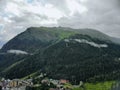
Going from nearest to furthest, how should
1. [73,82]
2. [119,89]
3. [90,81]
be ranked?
[119,89], [90,81], [73,82]

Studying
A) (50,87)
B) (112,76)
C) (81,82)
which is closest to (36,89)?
(50,87)

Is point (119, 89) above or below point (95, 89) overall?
above

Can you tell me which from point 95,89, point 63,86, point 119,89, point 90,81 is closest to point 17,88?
point 63,86

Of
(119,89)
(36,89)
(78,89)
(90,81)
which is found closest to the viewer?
(119,89)

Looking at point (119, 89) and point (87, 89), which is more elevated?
point (119, 89)

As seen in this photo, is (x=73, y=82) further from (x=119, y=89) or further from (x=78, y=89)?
(x=119, y=89)

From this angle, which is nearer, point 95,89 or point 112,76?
point 95,89

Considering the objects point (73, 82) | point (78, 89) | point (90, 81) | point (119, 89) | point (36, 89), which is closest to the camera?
point (119, 89)

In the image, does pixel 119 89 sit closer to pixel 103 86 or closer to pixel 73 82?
pixel 103 86

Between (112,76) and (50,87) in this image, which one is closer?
(50,87)

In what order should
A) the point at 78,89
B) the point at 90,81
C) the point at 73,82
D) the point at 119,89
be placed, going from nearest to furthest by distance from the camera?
1. the point at 119,89
2. the point at 78,89
3. the point at 90,81
4. the point at 73,82
